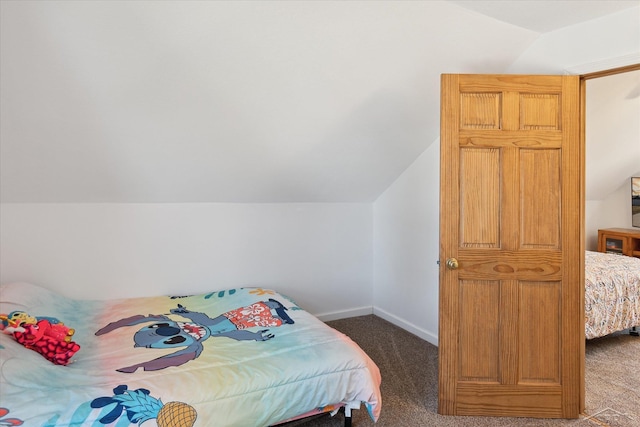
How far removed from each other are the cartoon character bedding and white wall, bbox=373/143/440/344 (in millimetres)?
1301

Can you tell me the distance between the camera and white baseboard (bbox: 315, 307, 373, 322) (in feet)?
12.6

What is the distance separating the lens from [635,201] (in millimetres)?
2842

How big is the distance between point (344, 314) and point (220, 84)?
2509 mm

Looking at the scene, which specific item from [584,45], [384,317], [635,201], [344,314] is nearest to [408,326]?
[384,317]

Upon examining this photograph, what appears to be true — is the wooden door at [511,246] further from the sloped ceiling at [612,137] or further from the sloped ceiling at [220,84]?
the sloped ceiling at [612,137]

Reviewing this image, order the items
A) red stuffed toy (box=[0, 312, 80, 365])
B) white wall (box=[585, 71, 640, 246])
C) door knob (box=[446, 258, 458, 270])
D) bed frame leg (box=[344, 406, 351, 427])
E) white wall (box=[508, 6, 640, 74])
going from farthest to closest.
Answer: white wall (box=[585, 71, 640, 246]) → door knob (box=[446, 258, 458, 270]) → white wall (box=[508, 6, 640, 74]) → bed frame leg (box=[344, 406, 351, 427]) → red stuffed toy (box=[0, 312, 80, 365])

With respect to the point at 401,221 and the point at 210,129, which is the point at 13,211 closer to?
the point at 210,129

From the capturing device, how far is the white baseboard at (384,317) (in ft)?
11.0

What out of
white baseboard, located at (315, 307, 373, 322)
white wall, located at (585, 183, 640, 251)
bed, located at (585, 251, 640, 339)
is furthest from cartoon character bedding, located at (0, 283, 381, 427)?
white wall, located at (585, 183, 640, 251)

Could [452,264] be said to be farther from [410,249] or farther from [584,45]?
[584,45]

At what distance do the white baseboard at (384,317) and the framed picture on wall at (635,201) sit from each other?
5.54 ft

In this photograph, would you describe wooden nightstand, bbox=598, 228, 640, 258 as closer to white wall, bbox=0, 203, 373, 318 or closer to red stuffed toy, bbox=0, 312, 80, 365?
white wall, bbox=0, 203, 373, 318

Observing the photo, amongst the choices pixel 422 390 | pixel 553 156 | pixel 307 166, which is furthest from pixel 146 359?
pixel 553 156

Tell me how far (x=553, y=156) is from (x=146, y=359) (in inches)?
97.1
